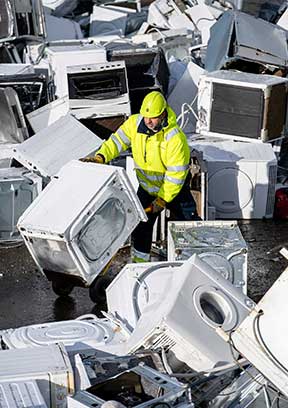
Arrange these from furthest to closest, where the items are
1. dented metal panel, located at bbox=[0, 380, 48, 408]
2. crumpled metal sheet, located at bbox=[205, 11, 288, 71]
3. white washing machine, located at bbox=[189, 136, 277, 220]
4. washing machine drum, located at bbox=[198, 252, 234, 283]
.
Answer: crumpled metal sheet, located at bbox=[205, 11, 288, 71] → white washing machine, located at bbox=[189, 136, 277, 220] → washing machine drum, located at bbox=[198, 252, 234, 283] → dented metal panel, located at bbox=[0, 380, 48, 408]

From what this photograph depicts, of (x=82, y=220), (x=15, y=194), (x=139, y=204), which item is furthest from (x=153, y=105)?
(x=15, y=194)

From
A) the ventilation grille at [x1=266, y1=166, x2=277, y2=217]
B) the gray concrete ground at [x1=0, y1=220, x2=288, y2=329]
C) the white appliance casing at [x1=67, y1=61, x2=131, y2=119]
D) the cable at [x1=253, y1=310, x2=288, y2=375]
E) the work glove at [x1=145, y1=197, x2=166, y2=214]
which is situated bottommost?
the gray concrete ground at [x1=0, y1=220, x2=288, y2=329]

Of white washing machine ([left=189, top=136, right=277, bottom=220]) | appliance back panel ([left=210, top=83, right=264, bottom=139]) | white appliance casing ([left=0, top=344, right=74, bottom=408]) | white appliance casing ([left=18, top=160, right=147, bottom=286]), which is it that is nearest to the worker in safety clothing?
white appliance casing ([left=18, top=160, right=147, bottom=286])

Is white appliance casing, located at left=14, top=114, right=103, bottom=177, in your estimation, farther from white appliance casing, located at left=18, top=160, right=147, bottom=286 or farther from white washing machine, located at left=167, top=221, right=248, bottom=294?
white washing machine, located at left=167, top=221, right=248, bottom=294

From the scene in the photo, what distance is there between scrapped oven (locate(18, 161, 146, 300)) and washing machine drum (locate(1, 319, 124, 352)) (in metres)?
0.83

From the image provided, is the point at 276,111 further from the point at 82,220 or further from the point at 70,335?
the point at 70,335

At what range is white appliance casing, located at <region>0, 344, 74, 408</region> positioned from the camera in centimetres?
431

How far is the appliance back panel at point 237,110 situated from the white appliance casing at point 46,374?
5.22 m

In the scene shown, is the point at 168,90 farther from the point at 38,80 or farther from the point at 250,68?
the point at 38,80

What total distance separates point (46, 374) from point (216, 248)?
8.51 ft

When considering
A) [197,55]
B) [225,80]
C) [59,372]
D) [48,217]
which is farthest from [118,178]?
[197,55]

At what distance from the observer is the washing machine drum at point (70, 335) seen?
5.34m

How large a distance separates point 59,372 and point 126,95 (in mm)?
5198

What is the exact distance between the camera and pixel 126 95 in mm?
9172
